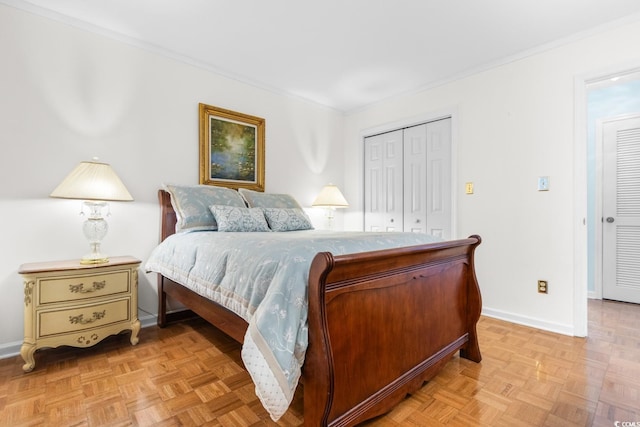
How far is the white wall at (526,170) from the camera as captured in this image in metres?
2.43

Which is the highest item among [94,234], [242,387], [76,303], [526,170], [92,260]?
[526,170]

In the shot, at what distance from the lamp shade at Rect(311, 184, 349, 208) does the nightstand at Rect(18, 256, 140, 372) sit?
204 cm

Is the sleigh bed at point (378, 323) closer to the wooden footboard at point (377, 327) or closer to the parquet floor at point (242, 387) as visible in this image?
the wooden footboard at point (377, 327)

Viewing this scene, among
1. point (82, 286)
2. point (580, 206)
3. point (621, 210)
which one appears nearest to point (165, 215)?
point (82, 286)

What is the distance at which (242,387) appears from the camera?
1.65 m

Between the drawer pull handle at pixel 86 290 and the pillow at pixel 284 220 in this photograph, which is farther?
the pillow at pixel 284 220

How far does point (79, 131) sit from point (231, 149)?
1.24 metres

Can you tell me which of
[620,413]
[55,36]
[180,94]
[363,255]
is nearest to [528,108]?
[620,413]

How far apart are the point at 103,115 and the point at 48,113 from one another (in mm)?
328

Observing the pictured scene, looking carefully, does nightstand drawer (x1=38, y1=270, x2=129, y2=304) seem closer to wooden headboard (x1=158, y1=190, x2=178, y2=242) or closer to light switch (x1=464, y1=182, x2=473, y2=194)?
wooden headboard (x1=158, y1=190, x2=178, y2=242)

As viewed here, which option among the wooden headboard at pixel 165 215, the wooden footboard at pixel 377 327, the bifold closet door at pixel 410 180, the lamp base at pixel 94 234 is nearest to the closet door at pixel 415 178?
the bifold closet door at pixel 410 180

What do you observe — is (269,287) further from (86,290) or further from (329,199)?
(329,199)

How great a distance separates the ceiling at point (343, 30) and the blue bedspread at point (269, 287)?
1630mm

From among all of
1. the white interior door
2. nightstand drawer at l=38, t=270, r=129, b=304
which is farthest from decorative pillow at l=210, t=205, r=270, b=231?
the white interior door
